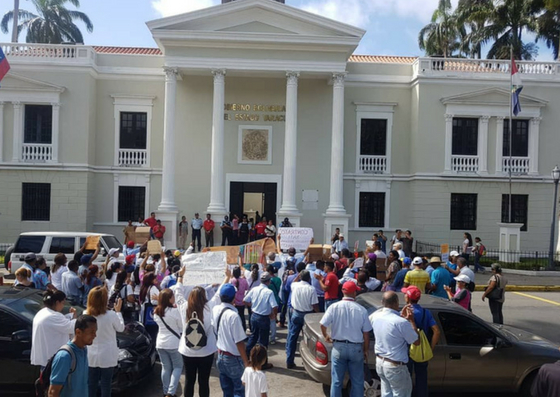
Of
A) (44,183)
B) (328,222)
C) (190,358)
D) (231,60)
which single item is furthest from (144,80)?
(190,358)

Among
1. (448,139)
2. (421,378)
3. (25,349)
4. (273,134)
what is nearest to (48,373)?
(25,349)

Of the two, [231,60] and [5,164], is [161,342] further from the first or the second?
[5,164]

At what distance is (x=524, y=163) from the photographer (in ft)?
84.9

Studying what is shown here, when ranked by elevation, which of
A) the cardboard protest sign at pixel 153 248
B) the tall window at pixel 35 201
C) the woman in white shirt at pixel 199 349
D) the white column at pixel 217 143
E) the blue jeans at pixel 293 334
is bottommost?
the blue jeans at pixel 293 334

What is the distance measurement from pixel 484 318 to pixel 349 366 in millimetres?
7765

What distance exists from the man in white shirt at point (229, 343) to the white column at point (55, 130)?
21249 mm

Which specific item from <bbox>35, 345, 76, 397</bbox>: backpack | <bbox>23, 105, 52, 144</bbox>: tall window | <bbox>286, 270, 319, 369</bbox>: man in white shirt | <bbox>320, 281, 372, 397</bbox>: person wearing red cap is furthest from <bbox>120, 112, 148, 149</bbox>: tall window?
<bbox>35, 345, 76, 397</bbox>: backpack

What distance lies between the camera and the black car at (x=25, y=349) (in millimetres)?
6727

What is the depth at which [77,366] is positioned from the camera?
4.72m

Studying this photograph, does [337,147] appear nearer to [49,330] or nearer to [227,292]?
[227,292]

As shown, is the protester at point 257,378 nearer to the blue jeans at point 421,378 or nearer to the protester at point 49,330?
the protester at point 49,330

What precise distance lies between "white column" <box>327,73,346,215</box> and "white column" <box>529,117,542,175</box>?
398 inches

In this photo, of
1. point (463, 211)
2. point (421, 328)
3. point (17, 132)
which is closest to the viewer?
point (421, 328)

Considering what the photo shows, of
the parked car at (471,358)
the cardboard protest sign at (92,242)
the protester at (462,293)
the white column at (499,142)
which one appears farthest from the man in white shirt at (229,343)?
the white column at (499,142)
